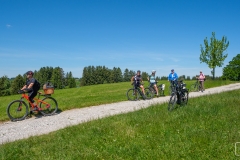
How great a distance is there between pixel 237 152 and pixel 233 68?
76.2 metres

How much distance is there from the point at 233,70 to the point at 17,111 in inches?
2896

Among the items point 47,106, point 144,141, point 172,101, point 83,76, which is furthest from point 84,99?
point 83,76

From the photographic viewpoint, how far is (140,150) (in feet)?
16.2

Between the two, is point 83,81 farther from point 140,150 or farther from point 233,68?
point 140,150

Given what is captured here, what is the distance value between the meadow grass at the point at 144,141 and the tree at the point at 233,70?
6944 centimetres

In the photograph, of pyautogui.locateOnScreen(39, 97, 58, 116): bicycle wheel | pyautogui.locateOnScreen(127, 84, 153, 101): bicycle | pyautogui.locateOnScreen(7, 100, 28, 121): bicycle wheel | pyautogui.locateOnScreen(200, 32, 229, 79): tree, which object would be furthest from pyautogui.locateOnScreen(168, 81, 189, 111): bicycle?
pyautogui.locateOnScreen(200, 32, 229, 79): tree

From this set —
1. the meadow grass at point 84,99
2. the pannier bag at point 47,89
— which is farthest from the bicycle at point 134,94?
the pannier bag at point 47,89

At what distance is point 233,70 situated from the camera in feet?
230

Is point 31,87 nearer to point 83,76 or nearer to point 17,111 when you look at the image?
point 17,111

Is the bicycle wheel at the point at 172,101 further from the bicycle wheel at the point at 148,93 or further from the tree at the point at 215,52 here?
the tree at the point at 215,52

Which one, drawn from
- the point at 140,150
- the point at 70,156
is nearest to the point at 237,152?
the point at 140,150

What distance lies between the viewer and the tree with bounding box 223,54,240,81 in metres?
68.2

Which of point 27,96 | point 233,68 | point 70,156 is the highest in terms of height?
point 233,68

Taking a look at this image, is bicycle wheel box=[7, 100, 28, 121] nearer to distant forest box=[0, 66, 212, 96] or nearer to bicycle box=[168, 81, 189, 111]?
bicycle box=[168, 81, 189, 111]
